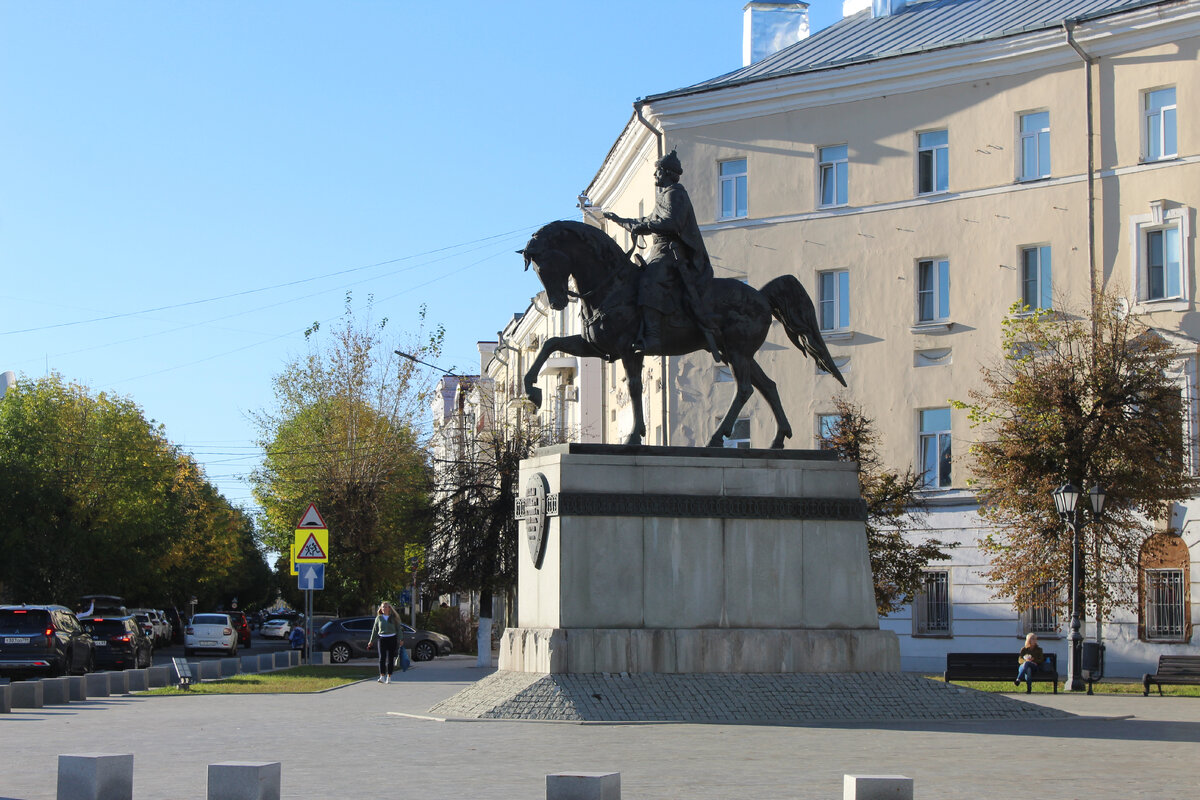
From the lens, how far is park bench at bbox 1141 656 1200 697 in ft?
80.5

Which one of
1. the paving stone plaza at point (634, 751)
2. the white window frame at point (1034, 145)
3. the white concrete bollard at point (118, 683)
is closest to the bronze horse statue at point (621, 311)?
the paving stone plaza at point (634, 751)

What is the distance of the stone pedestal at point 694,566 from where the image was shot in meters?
16.6

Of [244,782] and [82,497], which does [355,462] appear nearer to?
[82,497]

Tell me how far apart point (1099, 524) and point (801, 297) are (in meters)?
12.3

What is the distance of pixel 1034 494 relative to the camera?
2919 centimetres

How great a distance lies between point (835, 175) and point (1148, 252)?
864 centimetres

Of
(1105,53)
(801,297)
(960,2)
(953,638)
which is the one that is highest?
(960,2)

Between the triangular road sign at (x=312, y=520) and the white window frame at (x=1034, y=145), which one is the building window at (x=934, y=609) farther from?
the triangular road sign at (x=312, y=520)

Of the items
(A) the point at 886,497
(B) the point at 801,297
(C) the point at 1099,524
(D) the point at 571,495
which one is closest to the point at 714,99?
(A) the point at 886,497

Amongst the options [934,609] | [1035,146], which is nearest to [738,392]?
[934,609]

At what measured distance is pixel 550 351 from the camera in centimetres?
1747

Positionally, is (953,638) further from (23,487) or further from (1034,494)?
(23,487)

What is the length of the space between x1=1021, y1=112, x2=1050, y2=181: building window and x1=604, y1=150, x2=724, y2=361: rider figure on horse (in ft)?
67.4

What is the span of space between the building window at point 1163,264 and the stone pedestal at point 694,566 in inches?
735
